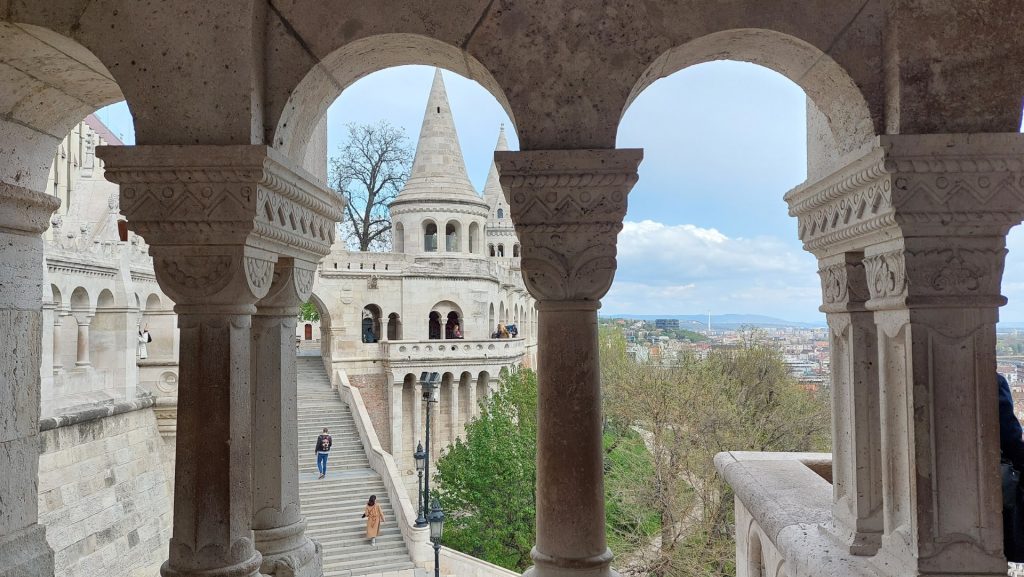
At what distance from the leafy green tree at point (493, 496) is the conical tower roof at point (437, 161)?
10.5 metres

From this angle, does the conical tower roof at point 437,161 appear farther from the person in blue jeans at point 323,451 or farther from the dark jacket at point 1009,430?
the dark jacket at point 1009,430

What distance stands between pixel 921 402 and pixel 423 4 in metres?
2.22

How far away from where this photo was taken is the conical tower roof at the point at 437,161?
26.5 m

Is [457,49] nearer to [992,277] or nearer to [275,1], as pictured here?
[275,1]

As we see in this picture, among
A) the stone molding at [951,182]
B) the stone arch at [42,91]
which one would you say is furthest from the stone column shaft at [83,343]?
the stone molding at [951,182]

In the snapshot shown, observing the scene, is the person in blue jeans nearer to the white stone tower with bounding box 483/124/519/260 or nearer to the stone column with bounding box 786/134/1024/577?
the stone column with bounding box 786/134/1024/577

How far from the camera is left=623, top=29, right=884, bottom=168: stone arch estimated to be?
8.30 ft

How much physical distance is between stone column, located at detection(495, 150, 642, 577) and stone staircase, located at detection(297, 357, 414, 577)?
30.6 ft

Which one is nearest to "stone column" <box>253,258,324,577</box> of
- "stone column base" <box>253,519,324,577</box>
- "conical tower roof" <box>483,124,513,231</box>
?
"stone column base" <box>253,519,324,577</box>

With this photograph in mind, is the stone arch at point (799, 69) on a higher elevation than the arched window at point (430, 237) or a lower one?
lower

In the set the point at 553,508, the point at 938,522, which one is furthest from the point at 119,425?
the point at 938,522

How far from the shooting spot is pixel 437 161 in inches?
1065

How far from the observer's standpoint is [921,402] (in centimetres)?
232

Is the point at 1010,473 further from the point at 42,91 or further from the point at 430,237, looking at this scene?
the point at 430,237
